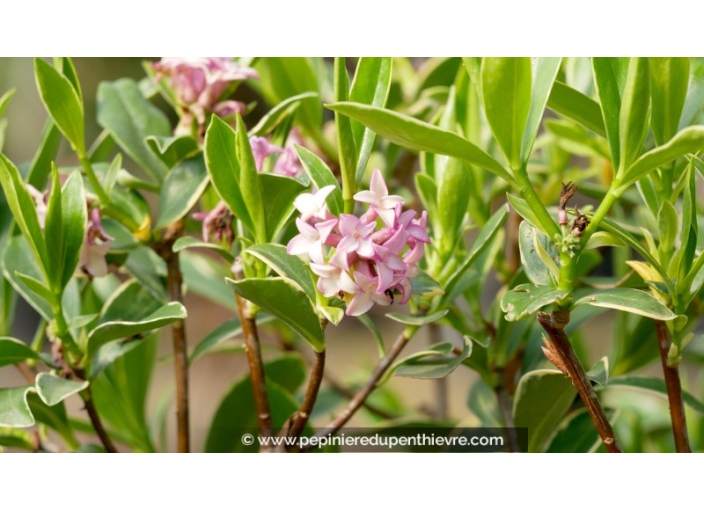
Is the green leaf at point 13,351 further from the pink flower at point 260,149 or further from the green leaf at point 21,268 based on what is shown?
the pink flower at point 260,149

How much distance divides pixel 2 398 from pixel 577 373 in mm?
493

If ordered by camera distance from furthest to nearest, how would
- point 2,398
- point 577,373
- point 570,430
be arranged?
point 570,430, point 2,398, point 577,373

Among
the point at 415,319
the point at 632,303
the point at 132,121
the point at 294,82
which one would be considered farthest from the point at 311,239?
the point at 294,82

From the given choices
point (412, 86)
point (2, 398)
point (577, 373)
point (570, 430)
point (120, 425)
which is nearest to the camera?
point (577, 373)

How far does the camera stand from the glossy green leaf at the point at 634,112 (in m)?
0.53

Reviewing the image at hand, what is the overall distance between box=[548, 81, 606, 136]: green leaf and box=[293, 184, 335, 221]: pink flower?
201 mm

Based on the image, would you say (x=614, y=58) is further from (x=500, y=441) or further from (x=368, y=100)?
(x=500, y=441)

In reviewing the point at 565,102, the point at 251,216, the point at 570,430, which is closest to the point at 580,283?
the point at 570,430

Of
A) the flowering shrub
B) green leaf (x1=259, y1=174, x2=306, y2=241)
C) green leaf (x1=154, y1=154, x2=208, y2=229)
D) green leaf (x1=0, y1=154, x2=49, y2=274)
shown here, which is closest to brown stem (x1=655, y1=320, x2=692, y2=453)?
the flowering shrub

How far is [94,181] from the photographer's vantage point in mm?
711

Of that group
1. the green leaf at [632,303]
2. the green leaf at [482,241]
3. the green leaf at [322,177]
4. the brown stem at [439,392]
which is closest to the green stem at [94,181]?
the green leaf at [322,177]

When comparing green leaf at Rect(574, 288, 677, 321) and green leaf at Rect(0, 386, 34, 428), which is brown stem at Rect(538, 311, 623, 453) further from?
green leaf at Rect(0, 386, 34, 428)

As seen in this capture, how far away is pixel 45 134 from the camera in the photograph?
778mm

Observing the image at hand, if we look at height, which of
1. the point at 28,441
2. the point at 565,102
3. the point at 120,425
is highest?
the point at 565,102
